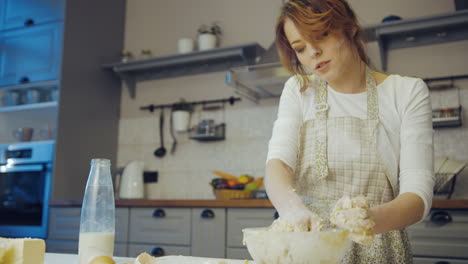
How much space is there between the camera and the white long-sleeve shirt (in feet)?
3.40

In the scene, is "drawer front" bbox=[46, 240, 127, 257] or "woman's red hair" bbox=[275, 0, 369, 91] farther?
"drawer front" bbox=[46, 240, 127, 257]

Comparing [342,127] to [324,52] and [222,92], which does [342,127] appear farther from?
[222,92]

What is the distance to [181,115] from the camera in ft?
11.0

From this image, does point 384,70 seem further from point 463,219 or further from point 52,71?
point 52,71

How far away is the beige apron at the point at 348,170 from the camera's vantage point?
3.84 feet

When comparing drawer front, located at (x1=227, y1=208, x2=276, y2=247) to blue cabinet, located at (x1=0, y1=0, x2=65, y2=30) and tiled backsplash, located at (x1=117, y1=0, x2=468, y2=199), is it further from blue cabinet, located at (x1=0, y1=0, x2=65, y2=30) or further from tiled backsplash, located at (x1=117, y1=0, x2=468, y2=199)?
blue cabinet, located at (x1=0, y1=0, x2=65, y2=30)

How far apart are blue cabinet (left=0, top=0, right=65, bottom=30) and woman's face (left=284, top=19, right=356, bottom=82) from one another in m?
2.60

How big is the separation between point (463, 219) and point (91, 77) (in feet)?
8.81

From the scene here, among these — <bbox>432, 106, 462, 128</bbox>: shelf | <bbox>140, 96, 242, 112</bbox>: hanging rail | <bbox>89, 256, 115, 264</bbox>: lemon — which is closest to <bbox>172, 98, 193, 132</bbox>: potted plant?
<bbox>140, 96, 242, 112</bbox>: hanging rail

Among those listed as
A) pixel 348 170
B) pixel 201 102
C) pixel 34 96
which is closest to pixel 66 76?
pixel 34 96

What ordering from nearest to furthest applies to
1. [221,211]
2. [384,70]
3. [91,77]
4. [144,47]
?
[221,211] → [384,70] → [91,77] → [144,47]

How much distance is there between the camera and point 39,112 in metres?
3.44

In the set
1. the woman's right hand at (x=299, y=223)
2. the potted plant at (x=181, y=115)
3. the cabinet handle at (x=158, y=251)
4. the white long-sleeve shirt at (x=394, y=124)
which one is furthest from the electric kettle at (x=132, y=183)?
the woman's right hand at (x=299, y=223)

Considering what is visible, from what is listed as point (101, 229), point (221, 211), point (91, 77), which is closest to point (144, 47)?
point (91, 77)
